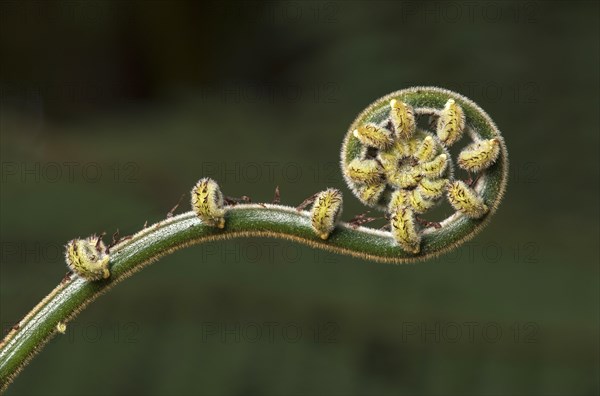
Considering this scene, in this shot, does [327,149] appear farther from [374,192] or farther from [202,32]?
[374,192]

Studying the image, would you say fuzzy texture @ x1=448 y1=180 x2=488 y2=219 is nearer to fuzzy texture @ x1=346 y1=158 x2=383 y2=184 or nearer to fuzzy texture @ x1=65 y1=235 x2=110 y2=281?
fuzzy texture @ x1=346 y1=158 x2=383 y2=184

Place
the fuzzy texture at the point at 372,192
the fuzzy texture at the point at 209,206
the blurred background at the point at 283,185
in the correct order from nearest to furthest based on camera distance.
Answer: the fuzzy texture at the point at 209,206
the fuzzy texture at the point at 372,192
the blurred background at the point at 283,185

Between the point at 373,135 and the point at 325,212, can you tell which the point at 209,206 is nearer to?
the point at 325,212

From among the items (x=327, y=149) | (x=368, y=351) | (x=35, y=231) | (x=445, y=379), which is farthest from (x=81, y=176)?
(x=445, y=379)

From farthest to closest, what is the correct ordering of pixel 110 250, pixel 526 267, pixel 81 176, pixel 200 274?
pixel 81 176
pixel 526 267
pixel 200 274
pixel 110 250

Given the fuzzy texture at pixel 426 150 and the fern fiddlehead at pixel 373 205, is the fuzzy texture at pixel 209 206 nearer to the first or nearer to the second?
the fern fiddlehead at pixel 373 205

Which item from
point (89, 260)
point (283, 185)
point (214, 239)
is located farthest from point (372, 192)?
point (283, 185)

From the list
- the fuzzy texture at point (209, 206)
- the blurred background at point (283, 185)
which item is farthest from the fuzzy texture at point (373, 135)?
the blurred background at point (283, 185)
